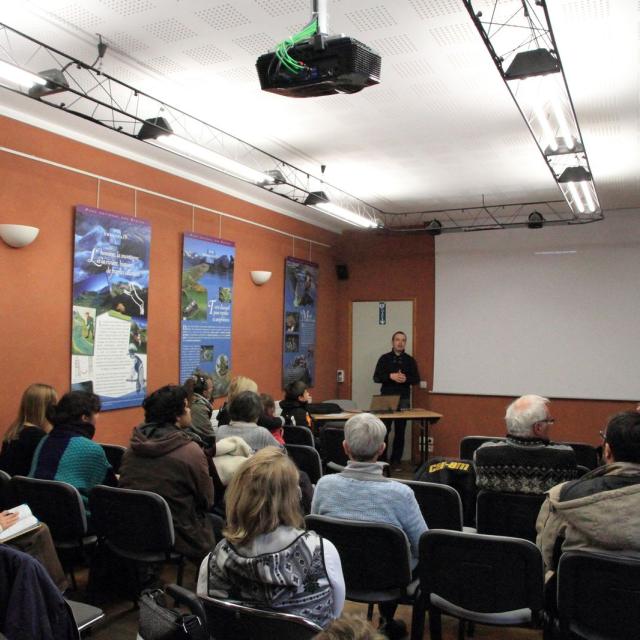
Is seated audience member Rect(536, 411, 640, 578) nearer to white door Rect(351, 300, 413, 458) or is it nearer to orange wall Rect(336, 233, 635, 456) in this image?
orange wall Rect(336, 233, 635, 456)

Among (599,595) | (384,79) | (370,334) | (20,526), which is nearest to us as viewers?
(599,595)

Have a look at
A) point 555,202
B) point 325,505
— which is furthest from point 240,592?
point 555,202

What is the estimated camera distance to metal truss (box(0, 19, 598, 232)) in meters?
3.71

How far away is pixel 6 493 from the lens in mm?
3281

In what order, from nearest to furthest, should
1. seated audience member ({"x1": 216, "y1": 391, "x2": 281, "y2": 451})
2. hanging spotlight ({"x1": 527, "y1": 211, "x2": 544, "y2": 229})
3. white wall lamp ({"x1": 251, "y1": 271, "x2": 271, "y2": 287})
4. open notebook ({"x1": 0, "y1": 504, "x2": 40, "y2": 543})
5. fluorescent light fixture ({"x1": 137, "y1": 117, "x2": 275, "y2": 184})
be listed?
open notebook ({"x1": 0, "y1": 504, "x2": 40, "y2": 543}) < seated audience member ({"x1": 216, "y1": 391, "x2": 281, "y2": 451}) < fluorescent light fixture ({"x1": 137, "y1": 117, "x2": 275, "y2": 184}) < white wall lamp ({"x1": 251, "y1": 271, "x2": 271, "y2": 287}) < hanging spotlight ({"x1": 527, "y1": 211, "x2": 544, "y2": 229})

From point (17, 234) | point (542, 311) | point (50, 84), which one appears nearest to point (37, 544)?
point (50, 84)

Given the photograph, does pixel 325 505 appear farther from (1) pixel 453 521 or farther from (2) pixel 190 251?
(2) pixel 190 251

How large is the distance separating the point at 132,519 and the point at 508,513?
189 centimetres

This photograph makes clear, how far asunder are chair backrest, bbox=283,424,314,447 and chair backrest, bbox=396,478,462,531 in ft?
7.01

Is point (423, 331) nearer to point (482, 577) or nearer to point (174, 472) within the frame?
point (174, 472)

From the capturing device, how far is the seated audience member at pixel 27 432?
12.0 feet

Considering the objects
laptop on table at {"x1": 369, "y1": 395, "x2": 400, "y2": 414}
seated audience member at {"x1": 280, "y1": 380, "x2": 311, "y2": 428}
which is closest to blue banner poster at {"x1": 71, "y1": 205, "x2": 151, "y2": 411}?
seated audience member at {"x1": 280, "y1": 380, "x2": 311, "y2": 428}

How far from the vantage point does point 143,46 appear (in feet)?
12.2

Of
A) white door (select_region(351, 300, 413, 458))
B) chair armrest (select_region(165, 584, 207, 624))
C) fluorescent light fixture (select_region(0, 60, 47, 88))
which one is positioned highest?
fluorescent light fixture (select_region(0, 60, 47, 88))
